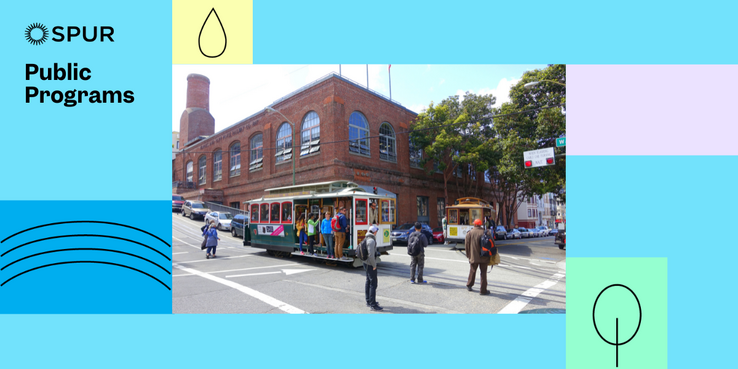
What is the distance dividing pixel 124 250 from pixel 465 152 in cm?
2204

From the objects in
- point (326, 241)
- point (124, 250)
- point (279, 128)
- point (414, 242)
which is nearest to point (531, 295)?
point (414, 242)

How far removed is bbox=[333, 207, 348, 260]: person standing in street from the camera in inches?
390

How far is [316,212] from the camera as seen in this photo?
11.4 m

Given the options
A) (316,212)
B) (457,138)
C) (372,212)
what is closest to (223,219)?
(316,212)

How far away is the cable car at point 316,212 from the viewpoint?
10102 mm

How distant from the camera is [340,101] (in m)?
18.5

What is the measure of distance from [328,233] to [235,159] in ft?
30.1

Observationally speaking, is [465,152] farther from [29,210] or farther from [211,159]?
[29,210]

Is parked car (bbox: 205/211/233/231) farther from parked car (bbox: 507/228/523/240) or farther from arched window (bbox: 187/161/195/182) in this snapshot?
parked car (bbox: 507/228/523/240)

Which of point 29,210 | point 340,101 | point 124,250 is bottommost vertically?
point 124,250

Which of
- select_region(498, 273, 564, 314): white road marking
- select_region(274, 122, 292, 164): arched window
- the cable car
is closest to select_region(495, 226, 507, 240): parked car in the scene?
select_region(274, 122, 292, 164): arched window

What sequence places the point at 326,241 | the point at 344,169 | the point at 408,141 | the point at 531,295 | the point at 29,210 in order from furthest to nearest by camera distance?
the point at 408,141
the point at 344,169
the point at 326,241
the point at 531,295
the point at 29,210

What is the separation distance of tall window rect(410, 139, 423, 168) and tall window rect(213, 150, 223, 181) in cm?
1395

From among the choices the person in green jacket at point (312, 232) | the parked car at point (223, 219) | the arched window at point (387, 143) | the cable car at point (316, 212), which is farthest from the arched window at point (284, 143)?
the person in green jacket at point (312, 232)
